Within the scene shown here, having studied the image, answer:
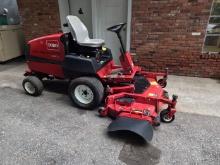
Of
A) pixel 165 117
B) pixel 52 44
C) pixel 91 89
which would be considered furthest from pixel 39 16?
pixel 165 117

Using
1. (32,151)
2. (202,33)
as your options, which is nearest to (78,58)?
(32,151)

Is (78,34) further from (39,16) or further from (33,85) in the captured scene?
(39,16)

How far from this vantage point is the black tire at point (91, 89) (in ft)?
9.00

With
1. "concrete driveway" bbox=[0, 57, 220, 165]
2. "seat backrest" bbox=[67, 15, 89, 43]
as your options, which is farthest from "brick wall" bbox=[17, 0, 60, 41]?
"concrete driveway" bbox=[0, 57, 220, 165]

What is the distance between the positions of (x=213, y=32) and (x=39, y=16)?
3993 mm

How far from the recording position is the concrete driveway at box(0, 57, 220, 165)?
2039 mm

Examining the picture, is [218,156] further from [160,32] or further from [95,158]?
[160,32]

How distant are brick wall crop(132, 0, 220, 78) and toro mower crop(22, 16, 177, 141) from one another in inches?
44.2

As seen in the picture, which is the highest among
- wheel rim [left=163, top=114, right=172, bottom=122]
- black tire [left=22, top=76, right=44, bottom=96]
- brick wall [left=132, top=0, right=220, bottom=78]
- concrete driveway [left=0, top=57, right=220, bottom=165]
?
brick wall [left=132, top=0, right=220, bottom=78]

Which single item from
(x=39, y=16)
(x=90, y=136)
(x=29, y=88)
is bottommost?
(x=90, y=136)

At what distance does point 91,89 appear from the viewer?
2758mm

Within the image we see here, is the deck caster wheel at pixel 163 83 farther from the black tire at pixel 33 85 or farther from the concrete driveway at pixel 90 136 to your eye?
the black tire at pixel 33 85

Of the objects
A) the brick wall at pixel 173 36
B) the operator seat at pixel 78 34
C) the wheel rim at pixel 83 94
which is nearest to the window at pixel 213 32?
the brick wall at pixel 173 36

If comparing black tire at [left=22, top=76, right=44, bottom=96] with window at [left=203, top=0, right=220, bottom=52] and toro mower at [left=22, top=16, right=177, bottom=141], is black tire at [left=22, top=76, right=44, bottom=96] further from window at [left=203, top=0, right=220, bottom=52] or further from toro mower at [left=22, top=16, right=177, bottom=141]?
window at [left=203, top=0, right=220, bottom=52]
